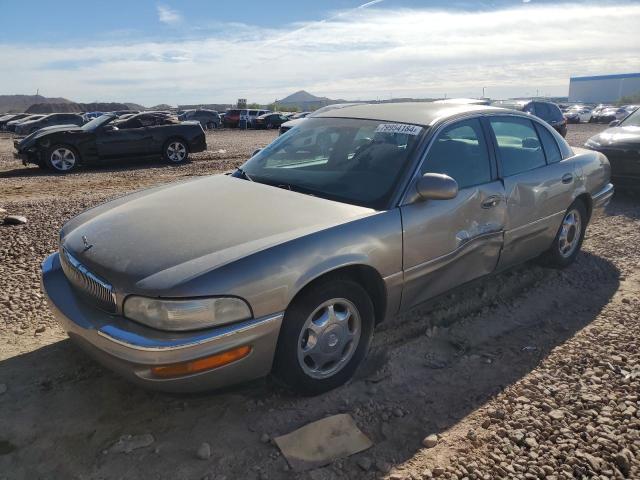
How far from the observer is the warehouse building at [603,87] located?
85.9 metres

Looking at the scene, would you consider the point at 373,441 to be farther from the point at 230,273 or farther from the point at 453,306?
the point at 453,306

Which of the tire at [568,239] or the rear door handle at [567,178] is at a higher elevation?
Result: the rear door handle at [567,178]

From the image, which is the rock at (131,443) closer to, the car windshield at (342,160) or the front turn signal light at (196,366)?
the front turn signal light at (196,366)

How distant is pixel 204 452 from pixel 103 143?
1099cm

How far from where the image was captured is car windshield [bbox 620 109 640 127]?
8.37 meters

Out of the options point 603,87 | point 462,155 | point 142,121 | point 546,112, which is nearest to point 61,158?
point 142,121

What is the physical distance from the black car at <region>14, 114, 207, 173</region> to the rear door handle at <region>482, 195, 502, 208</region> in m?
10.5

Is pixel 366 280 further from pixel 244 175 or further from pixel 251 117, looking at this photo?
pixel 251 117

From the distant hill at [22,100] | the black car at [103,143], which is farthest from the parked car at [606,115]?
the distant hill at [22,100]

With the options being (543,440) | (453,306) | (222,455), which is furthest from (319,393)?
(453,306)

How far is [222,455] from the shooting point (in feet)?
8.11

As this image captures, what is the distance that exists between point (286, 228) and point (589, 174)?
339cm

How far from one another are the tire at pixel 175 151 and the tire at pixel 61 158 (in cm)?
210

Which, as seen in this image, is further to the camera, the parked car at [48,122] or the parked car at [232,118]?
the parked car at [232,118]
